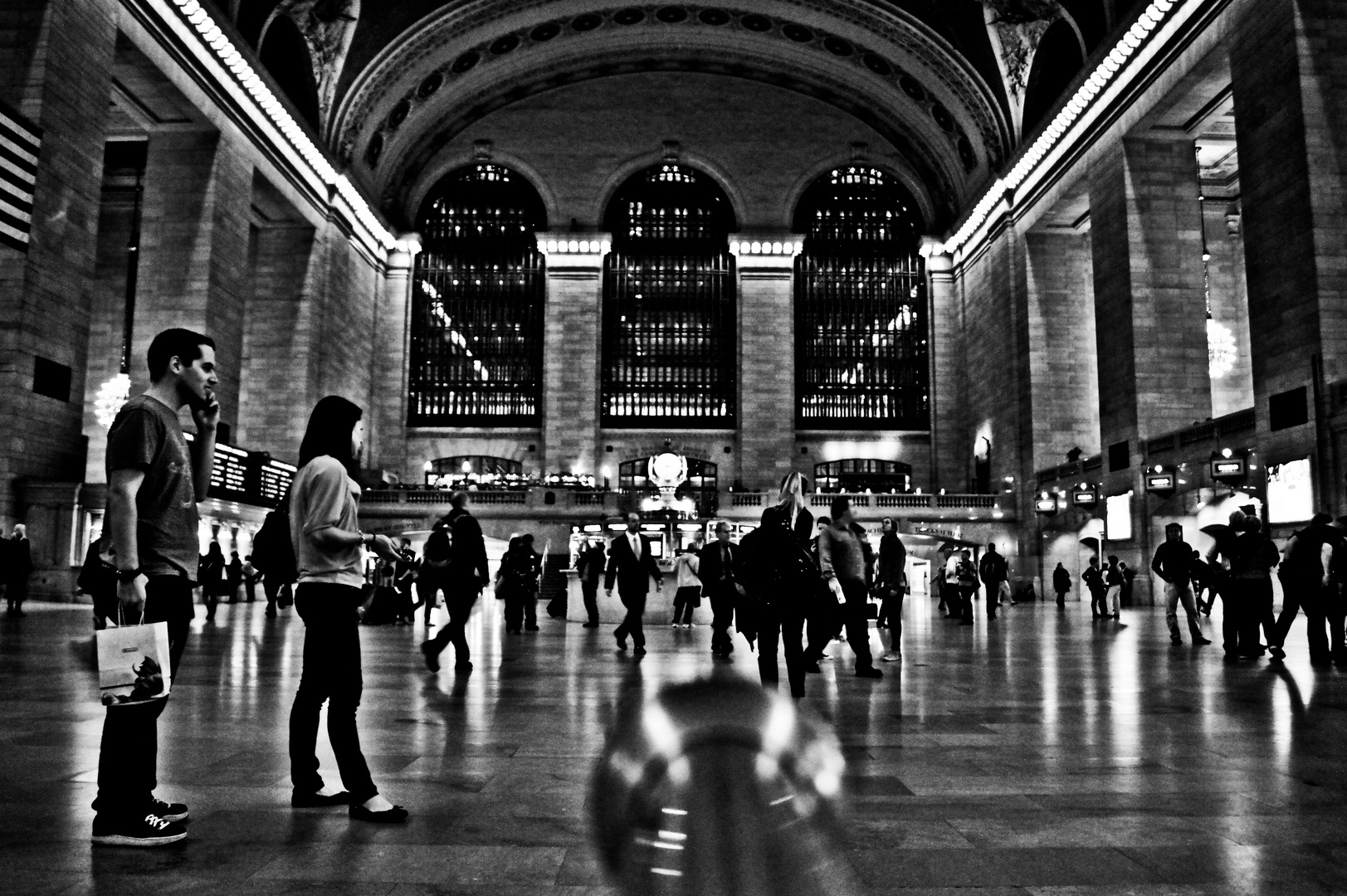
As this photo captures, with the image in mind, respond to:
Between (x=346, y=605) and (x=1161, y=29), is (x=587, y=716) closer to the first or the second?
(x=346, y=605)

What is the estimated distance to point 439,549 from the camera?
26.9ft

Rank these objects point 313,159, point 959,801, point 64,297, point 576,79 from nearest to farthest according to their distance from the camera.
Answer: point 959,801, point 64,297, point 313,159, point 576,79

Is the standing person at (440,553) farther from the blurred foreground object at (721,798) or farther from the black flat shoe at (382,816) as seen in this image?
the blurred foreground object at (721,798)

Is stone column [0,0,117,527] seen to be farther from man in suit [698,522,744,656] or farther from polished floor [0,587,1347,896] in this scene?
man in suit [698,522,744,656]

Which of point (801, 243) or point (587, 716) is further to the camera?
point (801, 243)

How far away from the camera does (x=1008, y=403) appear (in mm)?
31641

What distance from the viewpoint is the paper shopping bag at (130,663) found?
2.82 m

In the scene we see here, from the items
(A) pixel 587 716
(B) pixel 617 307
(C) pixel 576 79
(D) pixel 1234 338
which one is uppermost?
(C) pixel 576 79

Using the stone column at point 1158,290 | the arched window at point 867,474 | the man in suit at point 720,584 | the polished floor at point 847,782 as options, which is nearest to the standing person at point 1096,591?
the stone column at point 1158,290

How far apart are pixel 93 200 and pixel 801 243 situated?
2538 cm

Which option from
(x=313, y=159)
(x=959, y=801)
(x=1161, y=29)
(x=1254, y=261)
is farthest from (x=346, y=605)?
(x=313, y=159)

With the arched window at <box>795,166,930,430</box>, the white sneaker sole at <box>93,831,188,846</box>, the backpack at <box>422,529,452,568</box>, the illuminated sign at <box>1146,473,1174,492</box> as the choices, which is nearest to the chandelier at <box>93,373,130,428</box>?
the backpack at <box>422,529,452,568</box>

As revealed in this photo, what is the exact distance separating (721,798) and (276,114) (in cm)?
2781

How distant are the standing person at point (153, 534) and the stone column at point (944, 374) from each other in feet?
117
